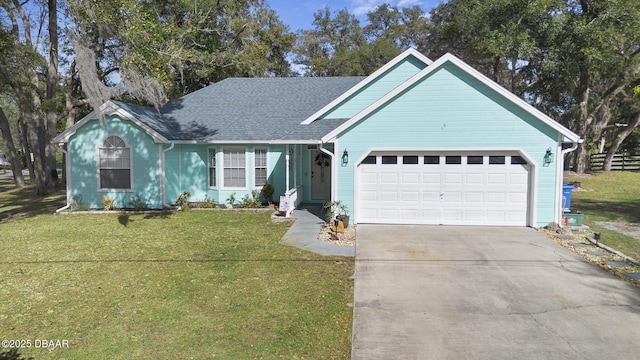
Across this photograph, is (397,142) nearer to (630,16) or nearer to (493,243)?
(493,243)

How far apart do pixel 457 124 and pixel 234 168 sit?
8.74 m

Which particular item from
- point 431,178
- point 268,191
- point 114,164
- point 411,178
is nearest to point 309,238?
point 411,178

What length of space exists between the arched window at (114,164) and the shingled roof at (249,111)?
1369mm

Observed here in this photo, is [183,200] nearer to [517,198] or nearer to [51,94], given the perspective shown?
[51,94]

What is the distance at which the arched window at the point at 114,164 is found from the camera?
14.9 m

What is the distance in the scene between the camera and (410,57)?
50.2 ft

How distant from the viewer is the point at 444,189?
38.6 ft

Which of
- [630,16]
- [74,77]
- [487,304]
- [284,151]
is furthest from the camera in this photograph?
[74,77]

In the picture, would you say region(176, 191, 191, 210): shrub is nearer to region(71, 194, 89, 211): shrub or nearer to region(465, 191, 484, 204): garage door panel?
region(71, 194, 89, 211): shrub

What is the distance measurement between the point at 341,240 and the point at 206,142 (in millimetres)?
7572

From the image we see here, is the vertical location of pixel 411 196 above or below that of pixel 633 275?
above

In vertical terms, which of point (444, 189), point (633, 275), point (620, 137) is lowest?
point (633, 275)

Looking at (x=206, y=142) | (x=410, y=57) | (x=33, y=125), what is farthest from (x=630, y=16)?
(x=33, y=125)

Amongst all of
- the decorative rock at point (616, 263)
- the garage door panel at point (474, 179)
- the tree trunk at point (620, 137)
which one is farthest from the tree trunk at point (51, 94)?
the tree trunk at point (620, 137)
